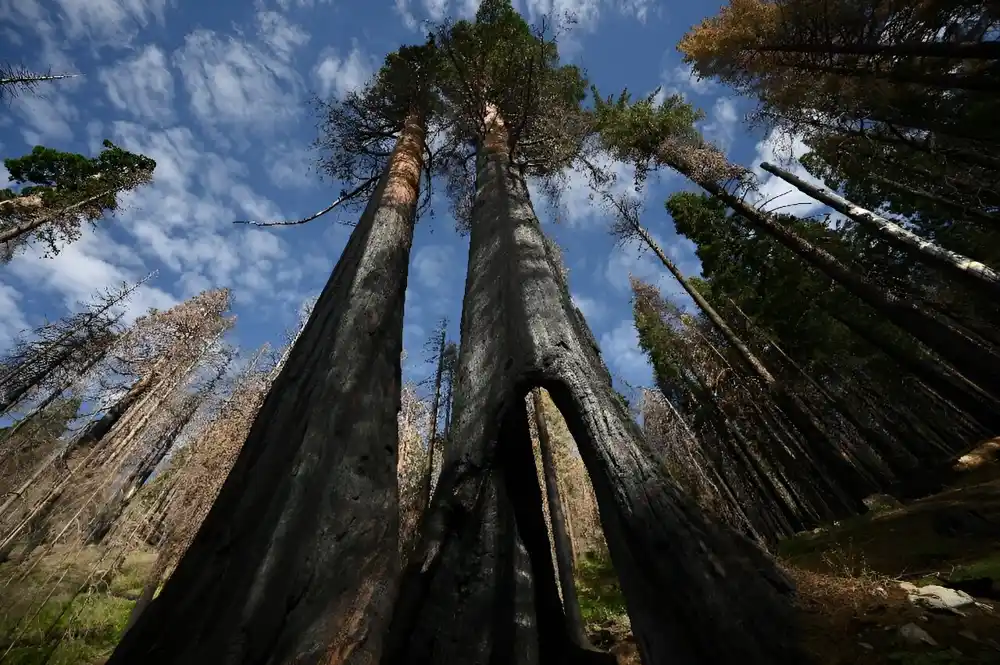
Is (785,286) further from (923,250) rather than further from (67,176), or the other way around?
(67,176)

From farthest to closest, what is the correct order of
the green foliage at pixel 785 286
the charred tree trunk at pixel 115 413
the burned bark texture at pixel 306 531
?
the charred tree trunk at pixel 115 413
the green foliage at pixel 785 286
the burned bark texture at pixel 306 531

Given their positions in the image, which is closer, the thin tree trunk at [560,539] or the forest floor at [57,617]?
the thin tree trunk at [560,539]

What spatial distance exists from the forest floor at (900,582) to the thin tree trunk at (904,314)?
5.14ft

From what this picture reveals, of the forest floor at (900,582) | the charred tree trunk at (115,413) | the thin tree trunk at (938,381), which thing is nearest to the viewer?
the forest floor at (900,582)

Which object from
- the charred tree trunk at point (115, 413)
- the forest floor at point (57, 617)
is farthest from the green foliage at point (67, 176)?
the forest floor at point (57, 617)

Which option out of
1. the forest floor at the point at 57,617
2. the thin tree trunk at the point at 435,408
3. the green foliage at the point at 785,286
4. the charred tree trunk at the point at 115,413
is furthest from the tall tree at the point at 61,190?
the green foliage at the point at 785,286

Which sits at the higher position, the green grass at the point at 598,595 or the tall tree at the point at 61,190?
the tall tree at the point at 61,190

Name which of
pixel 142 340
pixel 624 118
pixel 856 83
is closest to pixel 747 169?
pixel 856 83

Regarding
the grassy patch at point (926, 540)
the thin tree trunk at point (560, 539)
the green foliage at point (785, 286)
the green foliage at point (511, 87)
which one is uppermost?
the green foliage at point (785, 286)

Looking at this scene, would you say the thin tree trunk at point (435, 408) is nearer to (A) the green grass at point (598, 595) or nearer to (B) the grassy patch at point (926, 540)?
(A) the green grass at point (598, 595)

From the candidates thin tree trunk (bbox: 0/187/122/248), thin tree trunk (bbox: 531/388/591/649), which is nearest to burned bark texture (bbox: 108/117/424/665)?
thin tree trunk (bbox: 531/388/591/649)

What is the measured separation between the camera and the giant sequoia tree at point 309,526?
48.1 inches

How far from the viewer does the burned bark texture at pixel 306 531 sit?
1215 mm

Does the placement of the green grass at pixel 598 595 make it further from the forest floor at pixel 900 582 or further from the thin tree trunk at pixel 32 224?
the thin tree trunk at pixel 32 224
